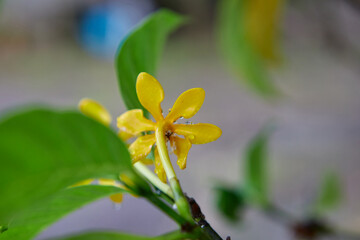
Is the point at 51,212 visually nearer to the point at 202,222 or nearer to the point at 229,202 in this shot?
the point at 202,222

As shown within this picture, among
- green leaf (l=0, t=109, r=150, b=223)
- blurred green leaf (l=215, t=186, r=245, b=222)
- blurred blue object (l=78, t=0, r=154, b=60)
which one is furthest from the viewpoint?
blurred blue object (l=78, t=0, r=154, b=60)

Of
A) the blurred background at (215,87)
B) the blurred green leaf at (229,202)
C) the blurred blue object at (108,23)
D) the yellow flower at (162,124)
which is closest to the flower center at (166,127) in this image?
the yellow flower at (162,124)

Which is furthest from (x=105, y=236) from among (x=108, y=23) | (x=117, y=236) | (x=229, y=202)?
(x=108, y=23)

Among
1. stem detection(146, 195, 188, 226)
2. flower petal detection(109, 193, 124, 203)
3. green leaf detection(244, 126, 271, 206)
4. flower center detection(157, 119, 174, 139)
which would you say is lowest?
stem detection(146, 195, 188, 226)

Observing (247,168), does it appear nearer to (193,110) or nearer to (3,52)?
(193,110)

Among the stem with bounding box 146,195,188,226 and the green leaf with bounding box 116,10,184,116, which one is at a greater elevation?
the green leaf with bounding box 116,10,184,116

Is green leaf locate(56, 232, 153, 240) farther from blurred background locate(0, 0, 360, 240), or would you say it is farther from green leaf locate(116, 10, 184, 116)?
blurred background locate(0, 0, 360, 240)

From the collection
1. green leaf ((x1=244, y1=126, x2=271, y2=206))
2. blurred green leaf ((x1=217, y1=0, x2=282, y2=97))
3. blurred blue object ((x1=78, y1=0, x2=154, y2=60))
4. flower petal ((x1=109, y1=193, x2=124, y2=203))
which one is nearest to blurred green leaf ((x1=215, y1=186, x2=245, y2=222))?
green leaf ((x1=244, y1=126, x2=271, y2=206))
